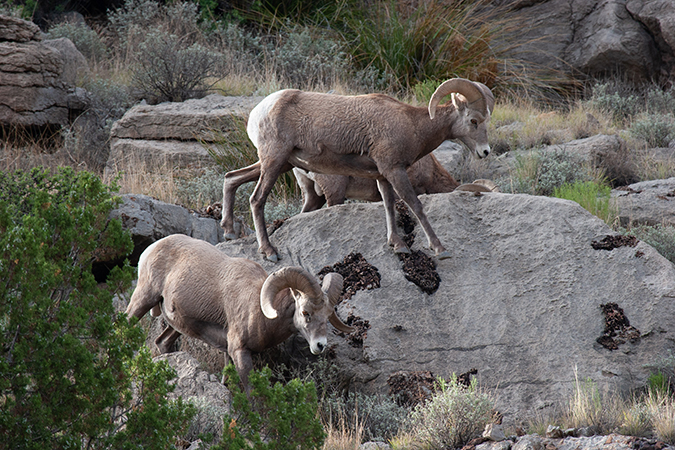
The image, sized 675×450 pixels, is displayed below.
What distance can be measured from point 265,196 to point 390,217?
113 cm

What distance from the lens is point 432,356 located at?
18.7 feet

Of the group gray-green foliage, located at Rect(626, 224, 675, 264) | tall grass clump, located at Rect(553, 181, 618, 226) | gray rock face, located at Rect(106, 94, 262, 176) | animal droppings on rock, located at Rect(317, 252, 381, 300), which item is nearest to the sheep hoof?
animal droppings on rock, located at Rect(317, 252, 381, 300)

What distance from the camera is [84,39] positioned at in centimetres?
1641

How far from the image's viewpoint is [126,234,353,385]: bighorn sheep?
5.04 metres

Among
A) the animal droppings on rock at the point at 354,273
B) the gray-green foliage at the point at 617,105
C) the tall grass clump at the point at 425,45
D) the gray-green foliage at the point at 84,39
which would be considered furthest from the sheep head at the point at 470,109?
the gray-green foliage at the point at 84,39

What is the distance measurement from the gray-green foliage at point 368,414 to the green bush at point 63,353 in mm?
1717

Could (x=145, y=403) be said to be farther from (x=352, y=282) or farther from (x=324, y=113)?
(x=324, y=113)

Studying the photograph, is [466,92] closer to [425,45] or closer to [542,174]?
[542,174]

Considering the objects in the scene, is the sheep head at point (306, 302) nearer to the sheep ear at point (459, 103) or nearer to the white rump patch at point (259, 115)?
the white rump patch at point (259, 115)

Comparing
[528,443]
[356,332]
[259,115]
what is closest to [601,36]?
[259,115]

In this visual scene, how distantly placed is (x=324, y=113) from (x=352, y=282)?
4.90 ft

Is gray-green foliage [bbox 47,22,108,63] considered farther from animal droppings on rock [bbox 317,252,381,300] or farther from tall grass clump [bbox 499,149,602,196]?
animal droppings on rock [bbox 317,252,381,300]

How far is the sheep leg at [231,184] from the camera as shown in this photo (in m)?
6.76

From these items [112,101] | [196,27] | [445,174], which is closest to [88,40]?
[196,27]
